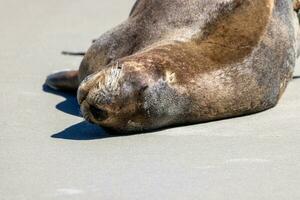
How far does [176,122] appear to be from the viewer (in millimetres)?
6234

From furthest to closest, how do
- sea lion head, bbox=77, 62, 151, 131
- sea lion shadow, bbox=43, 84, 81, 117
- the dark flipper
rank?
the dark flipper → sea lion shadow, bbox=43, 84, 81, 117 → sea lion head, bbox=77, 62, 151, 131

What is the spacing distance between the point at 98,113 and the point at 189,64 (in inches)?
25.2

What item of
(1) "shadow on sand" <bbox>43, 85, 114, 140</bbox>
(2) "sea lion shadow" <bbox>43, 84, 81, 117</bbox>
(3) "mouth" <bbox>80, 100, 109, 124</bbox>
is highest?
(3) "mouth" <bbox>80, 100, 109, 124</bbox>

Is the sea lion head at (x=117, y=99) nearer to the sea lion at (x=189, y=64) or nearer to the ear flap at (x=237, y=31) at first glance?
the sea lion at (x=189, y=64)

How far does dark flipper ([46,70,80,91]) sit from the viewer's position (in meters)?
7.66

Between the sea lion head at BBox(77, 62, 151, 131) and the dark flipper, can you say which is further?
the dark flipper

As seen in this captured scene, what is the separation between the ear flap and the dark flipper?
138 cm

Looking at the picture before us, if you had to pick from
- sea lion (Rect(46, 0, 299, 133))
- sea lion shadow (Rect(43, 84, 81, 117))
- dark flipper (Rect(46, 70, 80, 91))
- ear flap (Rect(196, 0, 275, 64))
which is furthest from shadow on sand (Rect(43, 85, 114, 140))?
ear flap (Rect(196, 0, 275, 64))

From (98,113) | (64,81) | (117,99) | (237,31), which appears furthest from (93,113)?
(64,81)

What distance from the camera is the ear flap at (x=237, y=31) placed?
648 centimetres

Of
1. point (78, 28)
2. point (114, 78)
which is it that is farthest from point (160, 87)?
point (78, 28)

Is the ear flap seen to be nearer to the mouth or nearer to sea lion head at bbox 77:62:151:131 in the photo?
sea lion head at bbox 77:62:151:131

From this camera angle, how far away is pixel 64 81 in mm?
7684

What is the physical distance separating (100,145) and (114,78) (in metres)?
0.43
